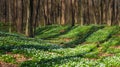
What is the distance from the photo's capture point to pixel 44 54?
2114 cm

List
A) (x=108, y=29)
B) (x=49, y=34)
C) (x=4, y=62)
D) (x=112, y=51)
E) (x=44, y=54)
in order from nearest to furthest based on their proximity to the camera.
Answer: (x=4, y=62) < (x=44, y=54) < (x=112, y=51) < (x=108, y=29) < (x=49, y=34)

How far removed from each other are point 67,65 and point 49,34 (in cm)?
3518

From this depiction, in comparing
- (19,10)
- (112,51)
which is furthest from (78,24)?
(112,51)

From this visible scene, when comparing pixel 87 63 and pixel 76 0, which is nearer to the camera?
pixel 87 63

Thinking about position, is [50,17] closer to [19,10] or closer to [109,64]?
[19,10]

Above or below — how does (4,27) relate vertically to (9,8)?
below

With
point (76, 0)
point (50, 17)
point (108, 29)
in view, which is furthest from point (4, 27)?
point (108, 29)

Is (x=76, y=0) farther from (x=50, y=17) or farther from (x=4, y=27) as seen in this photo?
(x=4, y=27)

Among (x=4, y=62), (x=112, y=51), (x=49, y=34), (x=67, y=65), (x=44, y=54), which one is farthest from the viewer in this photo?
(x=49, y=34)

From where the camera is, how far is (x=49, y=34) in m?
52.4

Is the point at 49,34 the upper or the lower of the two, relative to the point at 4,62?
lower

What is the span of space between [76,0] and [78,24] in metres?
5.50

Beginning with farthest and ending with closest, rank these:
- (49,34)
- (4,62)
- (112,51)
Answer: (49,34) → (112,51) → (4,62)

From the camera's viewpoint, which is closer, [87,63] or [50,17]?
[87,63]
